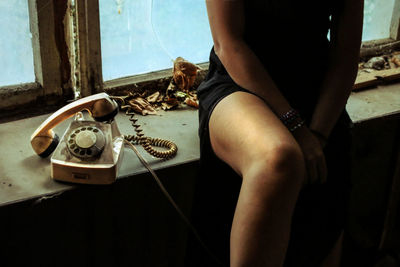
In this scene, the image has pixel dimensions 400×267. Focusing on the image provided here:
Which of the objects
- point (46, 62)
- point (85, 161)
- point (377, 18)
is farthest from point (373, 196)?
point (46, 62)

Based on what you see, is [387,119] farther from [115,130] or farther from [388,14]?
[115,130]

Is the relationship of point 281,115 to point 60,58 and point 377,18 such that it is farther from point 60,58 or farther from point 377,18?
point 377,18

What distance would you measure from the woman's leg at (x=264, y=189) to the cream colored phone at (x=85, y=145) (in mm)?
401

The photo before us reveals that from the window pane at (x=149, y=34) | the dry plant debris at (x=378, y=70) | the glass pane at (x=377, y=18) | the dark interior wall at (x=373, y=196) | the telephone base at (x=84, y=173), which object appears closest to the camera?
the telephone base at (x=84, y=173)

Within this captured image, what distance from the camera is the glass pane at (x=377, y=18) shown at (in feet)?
8.04


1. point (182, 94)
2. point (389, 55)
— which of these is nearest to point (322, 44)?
point (182, 94)

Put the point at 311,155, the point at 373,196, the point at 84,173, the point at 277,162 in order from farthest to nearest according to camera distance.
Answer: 1. the point at 373,196
2. the point at 84,173
3. the point at 311,155
4. the point at 277,162

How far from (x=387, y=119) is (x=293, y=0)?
0.73 metres

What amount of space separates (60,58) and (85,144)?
1.51 feet

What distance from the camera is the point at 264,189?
1.23m

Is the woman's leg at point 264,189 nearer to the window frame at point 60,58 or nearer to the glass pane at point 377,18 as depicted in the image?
the window frame at point 60,58

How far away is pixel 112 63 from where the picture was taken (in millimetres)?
1997

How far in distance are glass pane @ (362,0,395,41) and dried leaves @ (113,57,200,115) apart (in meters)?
0.86

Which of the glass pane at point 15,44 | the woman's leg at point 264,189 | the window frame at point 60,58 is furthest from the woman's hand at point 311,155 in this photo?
the glass pane at point 15,44
